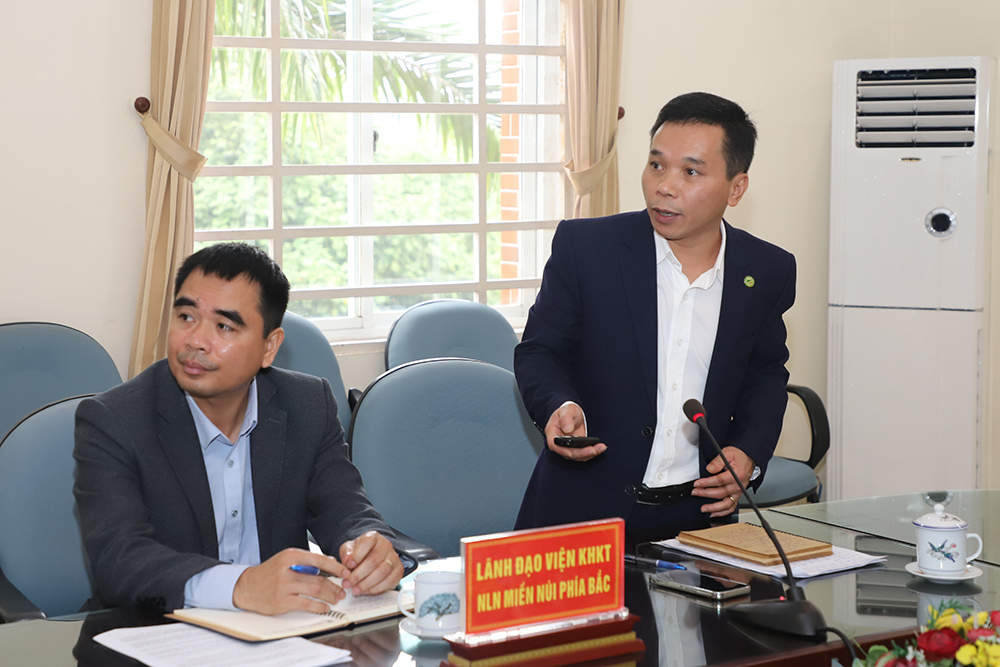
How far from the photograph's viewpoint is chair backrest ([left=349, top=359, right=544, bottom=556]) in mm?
2283

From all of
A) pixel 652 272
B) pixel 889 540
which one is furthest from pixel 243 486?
pixel 889 540

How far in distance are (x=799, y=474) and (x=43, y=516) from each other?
2.61m

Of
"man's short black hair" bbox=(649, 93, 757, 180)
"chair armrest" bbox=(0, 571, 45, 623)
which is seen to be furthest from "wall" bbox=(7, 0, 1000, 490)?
"man's short black hair" bbox=(649, 93, 757, 180)

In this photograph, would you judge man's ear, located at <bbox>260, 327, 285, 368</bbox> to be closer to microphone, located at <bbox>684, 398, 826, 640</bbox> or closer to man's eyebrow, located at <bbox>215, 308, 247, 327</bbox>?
man's eyebrow, located at <bbox>215, 308, 247, 327</bbox>

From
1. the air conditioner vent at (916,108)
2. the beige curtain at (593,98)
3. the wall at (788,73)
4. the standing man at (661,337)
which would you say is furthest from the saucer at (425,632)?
the air conditioner vent at (916,108)

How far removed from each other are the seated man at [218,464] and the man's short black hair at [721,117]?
2.82 feet

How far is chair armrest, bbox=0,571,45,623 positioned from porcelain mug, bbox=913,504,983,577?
1.54 m

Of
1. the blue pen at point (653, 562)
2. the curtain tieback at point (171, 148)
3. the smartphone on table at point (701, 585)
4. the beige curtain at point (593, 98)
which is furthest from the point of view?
the beige curtain at point (593, 98)

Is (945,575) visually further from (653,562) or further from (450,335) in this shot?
(450,335)

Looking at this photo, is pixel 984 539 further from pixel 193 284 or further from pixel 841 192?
pixel 841 192

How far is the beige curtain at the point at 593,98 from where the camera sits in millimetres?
4348

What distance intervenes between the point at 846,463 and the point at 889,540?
2.90 m

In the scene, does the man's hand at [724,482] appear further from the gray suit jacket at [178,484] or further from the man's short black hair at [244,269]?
the man's short black hair at [244,269]

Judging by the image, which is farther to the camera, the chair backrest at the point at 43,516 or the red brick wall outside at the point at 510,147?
the red brick wall outside at the point at 510,147
